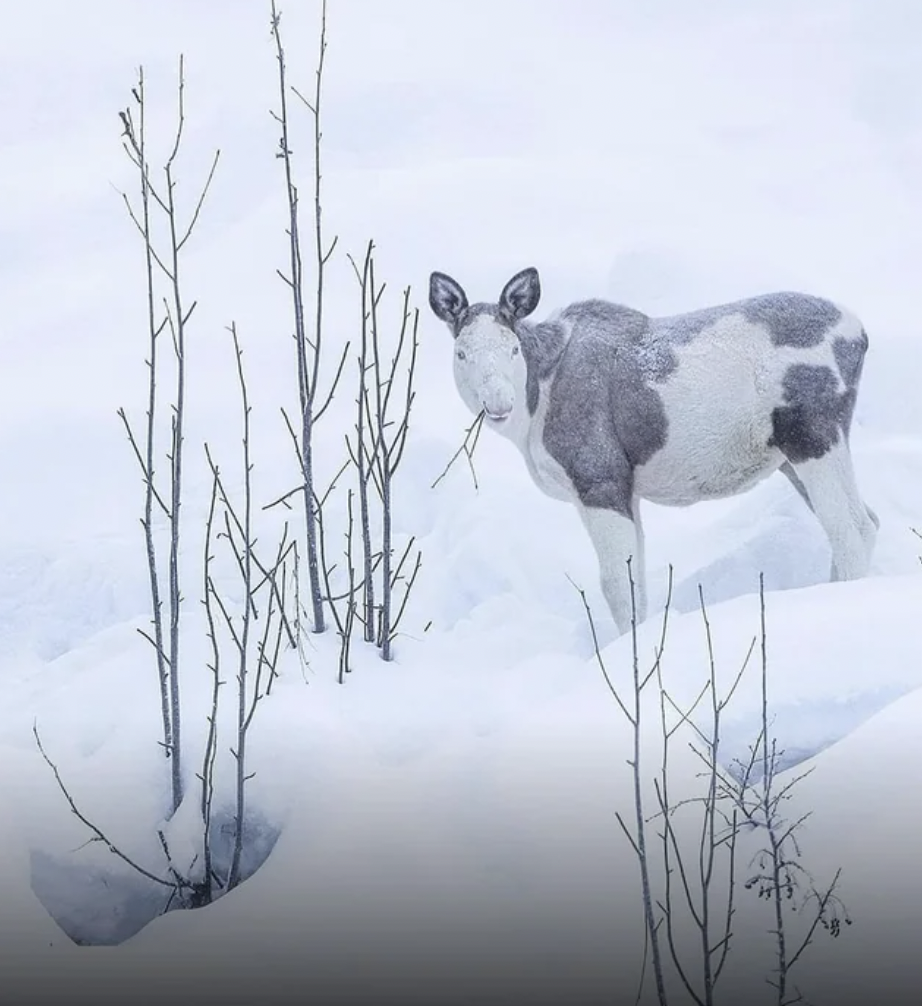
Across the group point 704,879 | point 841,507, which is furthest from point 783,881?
point 841,507

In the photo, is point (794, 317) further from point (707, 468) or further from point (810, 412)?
point (707, 468)

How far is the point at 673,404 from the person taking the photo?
508cm

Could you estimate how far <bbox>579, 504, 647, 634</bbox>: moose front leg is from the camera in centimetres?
508

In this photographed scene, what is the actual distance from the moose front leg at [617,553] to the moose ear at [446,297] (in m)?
0.86

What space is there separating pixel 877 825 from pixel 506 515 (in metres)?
3.72

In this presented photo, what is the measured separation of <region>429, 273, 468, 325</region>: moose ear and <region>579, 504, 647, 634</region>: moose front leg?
0.86 m

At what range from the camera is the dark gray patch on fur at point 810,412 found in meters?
5.03

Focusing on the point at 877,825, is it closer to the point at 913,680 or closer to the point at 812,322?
the point at 913,680

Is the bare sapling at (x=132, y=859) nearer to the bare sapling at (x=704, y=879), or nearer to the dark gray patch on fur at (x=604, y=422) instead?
the bare sapling at (x=704, y=879)

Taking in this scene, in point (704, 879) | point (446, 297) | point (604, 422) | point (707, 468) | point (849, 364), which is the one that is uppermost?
point (446, 297)

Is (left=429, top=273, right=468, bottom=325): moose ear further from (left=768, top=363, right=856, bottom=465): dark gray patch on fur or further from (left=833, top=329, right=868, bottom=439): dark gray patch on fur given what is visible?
(left=833, top=329, right=868, bottom=439): dark gray patch on fur

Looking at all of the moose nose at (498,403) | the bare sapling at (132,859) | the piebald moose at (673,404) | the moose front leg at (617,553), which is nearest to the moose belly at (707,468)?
the piebald moose at (673,404)

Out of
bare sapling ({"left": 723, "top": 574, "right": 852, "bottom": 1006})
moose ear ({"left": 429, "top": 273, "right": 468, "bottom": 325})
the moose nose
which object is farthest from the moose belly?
bare sapling ({"left": 723, "top": 574, "right": 852, "bottom": 1006})

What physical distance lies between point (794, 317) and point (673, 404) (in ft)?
1.87
